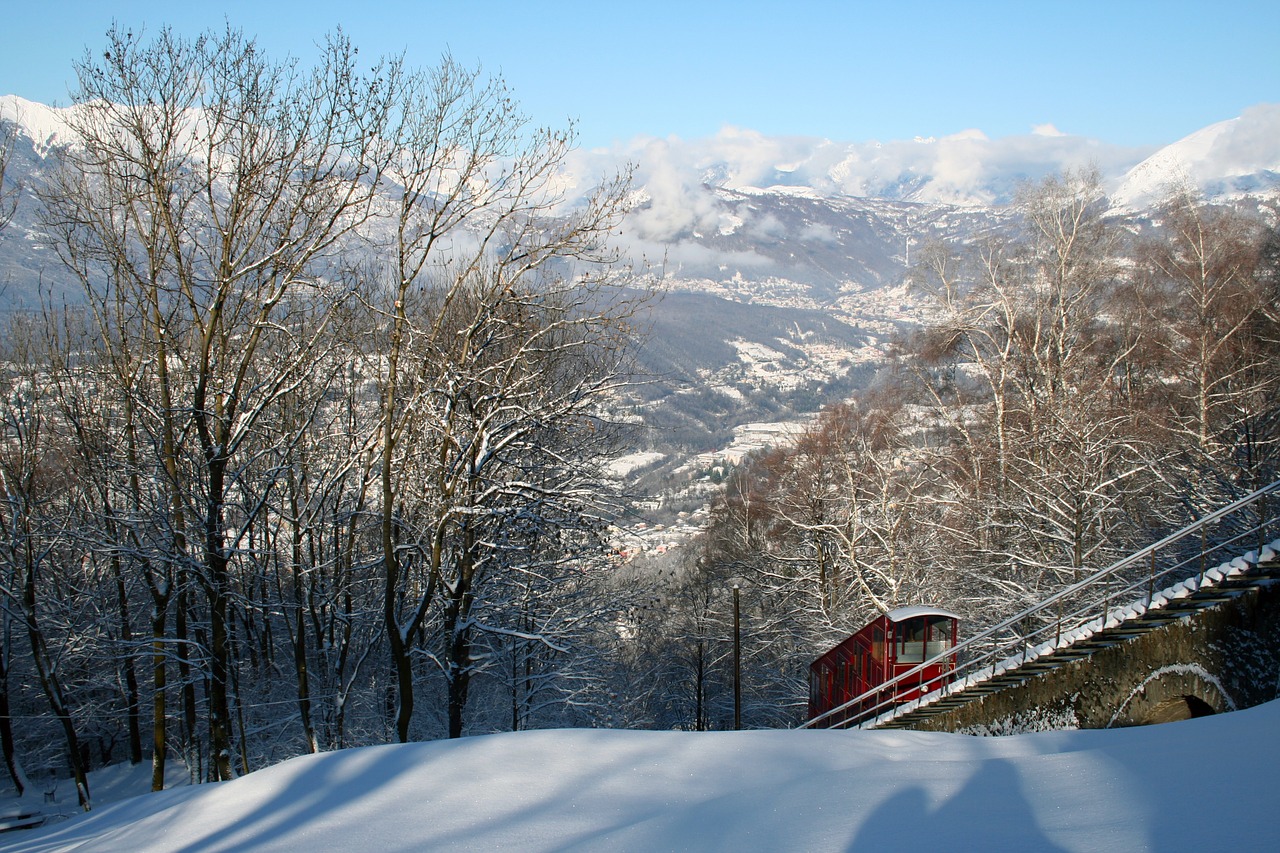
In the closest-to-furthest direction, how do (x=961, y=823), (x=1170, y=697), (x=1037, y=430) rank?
(x=961, y=823) → (x=1170, y=697) → (x=1037, y=430)

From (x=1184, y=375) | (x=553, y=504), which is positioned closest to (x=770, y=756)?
(x=553, y=504)

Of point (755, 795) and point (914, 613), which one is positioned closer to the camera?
point (755, 795)

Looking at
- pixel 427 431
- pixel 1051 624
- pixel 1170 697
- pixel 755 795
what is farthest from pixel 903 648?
pixel 755 795

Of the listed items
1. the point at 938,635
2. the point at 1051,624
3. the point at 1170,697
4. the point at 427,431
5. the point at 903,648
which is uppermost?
the point at 427,431

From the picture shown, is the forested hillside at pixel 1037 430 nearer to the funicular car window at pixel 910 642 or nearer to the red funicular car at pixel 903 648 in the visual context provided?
the red funicular car at pixel 903 648

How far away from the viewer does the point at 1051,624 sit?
12555 mm

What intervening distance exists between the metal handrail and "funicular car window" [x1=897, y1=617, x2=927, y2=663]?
1.11 feet

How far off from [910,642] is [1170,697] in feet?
22.3

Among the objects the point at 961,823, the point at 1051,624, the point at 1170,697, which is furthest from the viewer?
the point at 1051,624

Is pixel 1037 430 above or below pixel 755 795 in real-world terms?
above

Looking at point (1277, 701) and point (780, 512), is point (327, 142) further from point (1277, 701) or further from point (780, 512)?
point (780, 512)

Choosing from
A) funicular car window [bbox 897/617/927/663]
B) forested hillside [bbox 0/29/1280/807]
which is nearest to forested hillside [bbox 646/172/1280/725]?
forested hillside [bbox 0/29/1280/807]

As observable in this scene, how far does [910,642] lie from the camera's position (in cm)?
1619

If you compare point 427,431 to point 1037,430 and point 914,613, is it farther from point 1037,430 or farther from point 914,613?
point 1037,430
